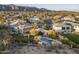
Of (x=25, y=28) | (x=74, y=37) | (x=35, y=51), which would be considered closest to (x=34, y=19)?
(x=25, y=28)

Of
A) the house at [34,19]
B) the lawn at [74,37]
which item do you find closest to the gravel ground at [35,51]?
the lawn at [74,37]

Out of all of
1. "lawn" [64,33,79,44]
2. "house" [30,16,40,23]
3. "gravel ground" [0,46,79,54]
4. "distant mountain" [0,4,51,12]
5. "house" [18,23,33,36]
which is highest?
"distant mountain" [0,4,51,12]

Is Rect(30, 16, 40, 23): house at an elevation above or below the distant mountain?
below

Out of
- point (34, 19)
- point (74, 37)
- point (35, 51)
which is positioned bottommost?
point (35, 51)

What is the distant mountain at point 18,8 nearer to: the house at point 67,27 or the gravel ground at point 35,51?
the house at point 67,27

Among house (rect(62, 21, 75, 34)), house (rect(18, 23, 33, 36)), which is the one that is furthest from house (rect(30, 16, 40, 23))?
house (rect(62, 21, 75, 34))

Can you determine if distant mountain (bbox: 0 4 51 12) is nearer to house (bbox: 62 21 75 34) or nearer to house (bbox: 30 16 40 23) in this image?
house (bbox: 30 16 40 23)

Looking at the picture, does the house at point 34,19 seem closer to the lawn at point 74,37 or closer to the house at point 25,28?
the house at point 25,28

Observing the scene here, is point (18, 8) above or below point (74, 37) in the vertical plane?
above

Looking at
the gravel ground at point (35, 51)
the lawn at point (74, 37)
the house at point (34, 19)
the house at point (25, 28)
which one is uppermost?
the house at point (34, 19)

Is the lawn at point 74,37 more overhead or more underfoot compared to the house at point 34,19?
more underfoot

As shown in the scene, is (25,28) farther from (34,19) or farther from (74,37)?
(74,37)

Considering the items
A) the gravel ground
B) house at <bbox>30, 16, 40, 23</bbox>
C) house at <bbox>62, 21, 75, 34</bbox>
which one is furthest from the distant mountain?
the gravel ground
